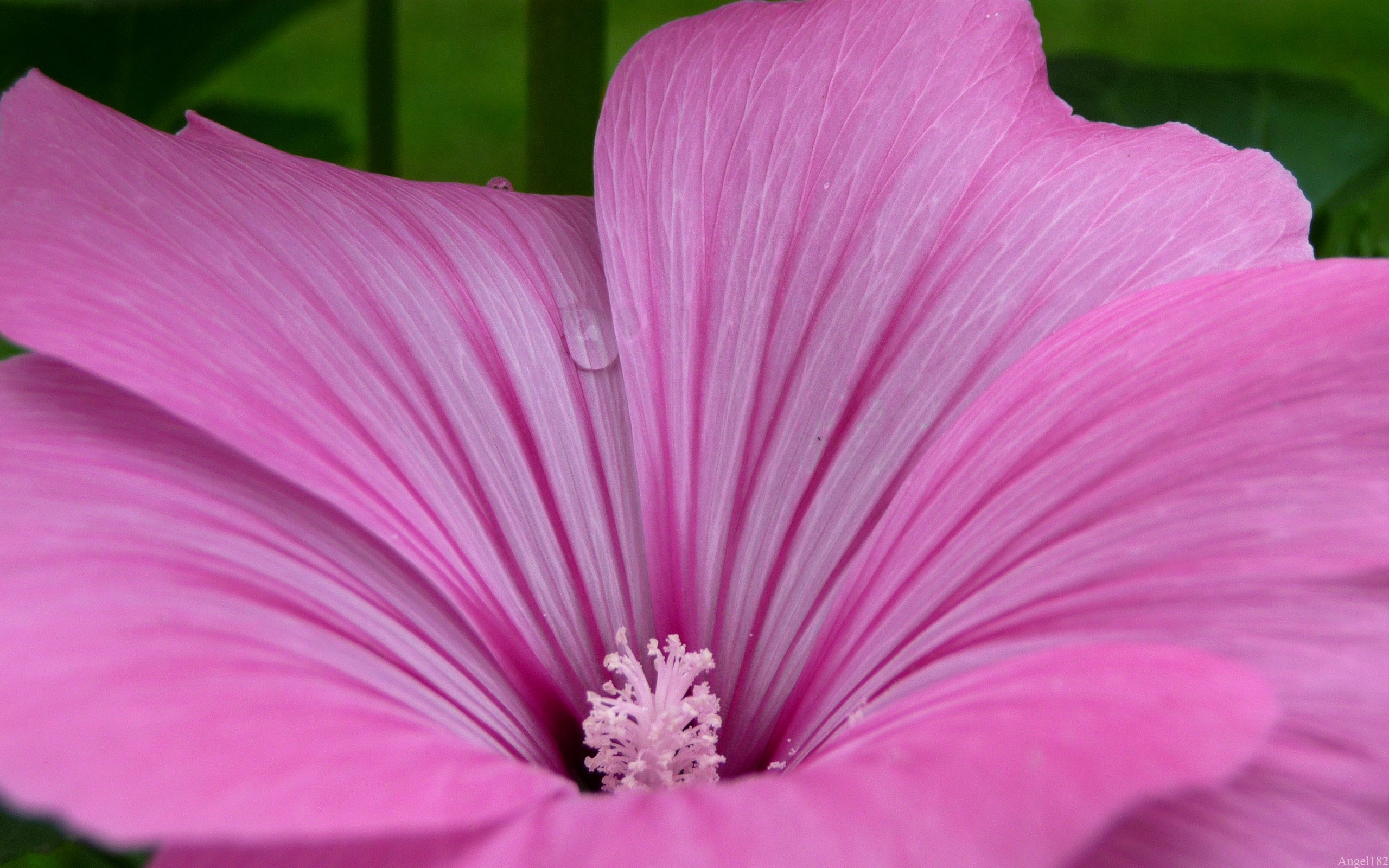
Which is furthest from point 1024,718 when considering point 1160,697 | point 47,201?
point 47,201

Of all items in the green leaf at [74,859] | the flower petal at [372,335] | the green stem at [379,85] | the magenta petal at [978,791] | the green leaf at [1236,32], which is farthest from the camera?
the green leaf at [1236,32]

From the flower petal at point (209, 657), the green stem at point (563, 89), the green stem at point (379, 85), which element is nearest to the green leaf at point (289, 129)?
the green stem at point (379, 85)

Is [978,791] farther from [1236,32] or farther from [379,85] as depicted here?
[1236,32]

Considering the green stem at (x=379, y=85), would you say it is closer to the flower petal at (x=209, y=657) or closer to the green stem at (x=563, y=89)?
the green stem at (x=563, y=89)

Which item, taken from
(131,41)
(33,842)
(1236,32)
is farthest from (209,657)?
(1236,32)

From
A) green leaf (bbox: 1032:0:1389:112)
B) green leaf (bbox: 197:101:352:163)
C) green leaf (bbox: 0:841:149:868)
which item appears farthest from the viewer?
green leaf (bbox: 1032:0:1389:112)

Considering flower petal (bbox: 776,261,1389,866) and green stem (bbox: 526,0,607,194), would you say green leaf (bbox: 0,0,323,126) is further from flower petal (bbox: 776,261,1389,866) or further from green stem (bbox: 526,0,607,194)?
flower petal (bbox: 776,261,1389,866)

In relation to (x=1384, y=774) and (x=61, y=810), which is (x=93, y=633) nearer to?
(x=61, y=810)

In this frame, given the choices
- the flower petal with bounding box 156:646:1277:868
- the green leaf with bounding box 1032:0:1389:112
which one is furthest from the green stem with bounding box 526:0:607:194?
the green leaf with bounding box 1032:0:1389:112
